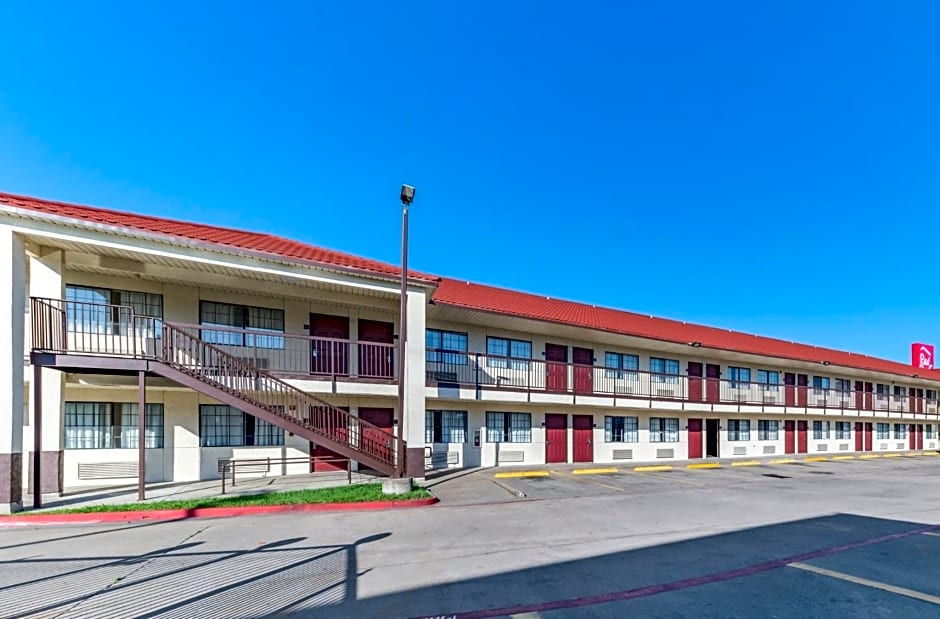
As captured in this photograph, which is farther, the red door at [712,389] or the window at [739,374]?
the window at [739,374]

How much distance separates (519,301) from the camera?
73.2ft

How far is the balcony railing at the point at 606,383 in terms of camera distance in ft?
57.6

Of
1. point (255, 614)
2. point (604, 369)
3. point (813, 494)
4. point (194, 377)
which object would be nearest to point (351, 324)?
point (194, 377)

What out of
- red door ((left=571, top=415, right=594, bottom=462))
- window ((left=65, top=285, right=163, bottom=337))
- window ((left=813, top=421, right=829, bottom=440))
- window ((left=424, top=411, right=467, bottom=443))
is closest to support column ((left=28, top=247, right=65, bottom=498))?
window ((left=65, top=285, right=163, bottom=337))

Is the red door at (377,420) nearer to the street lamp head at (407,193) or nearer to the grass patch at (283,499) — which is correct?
the grass patch at (283,499)

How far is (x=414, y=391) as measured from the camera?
13859mm

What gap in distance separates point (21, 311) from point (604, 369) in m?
18.5

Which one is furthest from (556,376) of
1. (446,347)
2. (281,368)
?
(281,368)

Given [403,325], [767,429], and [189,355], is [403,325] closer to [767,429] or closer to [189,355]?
[189,355]

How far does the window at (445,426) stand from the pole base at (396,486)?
5.36 m

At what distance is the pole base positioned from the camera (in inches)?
477

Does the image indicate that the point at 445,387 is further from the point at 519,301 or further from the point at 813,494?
the point at 813,494

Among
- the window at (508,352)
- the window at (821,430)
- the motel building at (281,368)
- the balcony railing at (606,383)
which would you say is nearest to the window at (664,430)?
the motel building at (281,368)

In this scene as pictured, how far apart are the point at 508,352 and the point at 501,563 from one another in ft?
44.5
